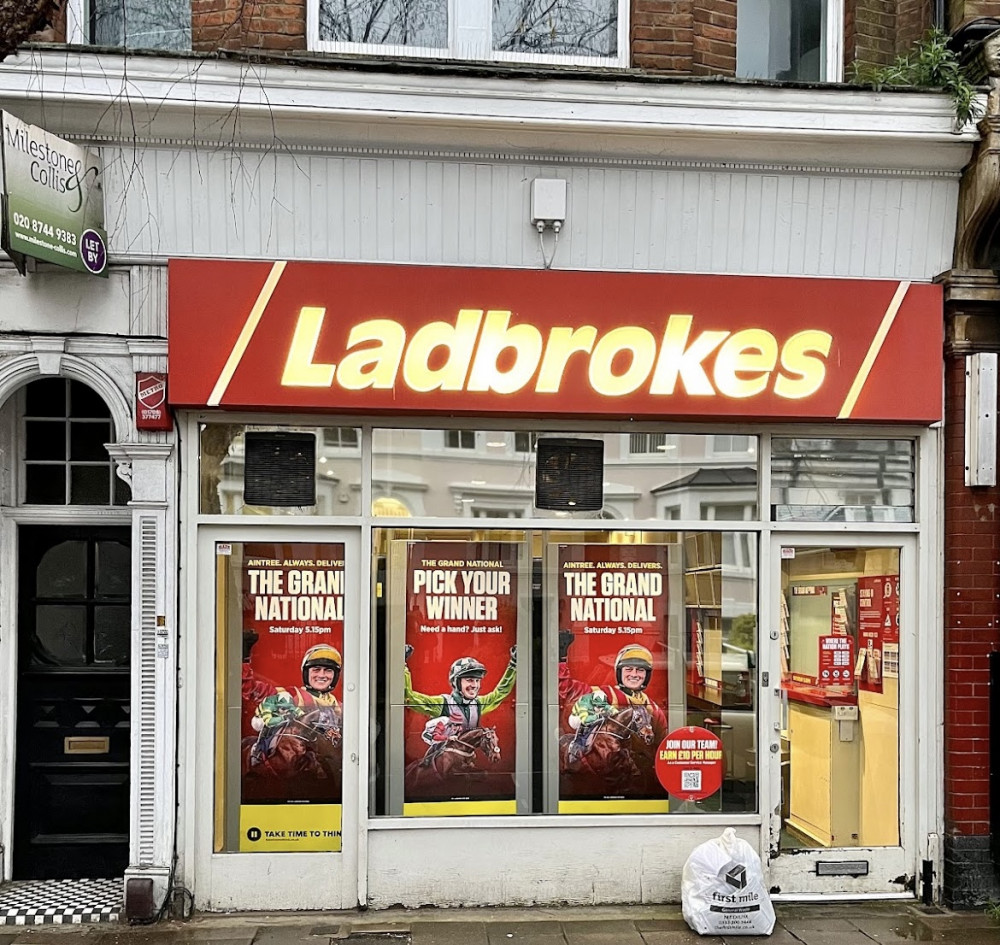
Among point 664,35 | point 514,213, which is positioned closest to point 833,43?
point 664,35

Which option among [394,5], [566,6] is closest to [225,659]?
[394,5]

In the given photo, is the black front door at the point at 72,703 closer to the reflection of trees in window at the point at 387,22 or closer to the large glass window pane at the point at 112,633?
the large glass window pane at the point at 112,633

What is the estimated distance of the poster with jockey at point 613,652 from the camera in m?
6.90

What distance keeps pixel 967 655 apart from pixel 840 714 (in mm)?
890

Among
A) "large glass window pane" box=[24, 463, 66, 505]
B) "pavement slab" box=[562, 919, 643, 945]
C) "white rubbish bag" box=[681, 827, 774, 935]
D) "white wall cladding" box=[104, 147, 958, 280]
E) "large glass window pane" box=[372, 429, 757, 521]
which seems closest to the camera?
"pavement slab" box=[562, 919, 643, 945]

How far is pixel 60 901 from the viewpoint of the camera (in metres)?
6.52

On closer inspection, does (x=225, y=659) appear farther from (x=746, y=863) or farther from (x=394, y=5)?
(x=394, y=5)

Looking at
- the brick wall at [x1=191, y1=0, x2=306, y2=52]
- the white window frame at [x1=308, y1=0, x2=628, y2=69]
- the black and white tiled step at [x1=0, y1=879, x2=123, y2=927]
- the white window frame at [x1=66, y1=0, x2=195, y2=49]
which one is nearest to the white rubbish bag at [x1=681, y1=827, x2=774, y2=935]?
the black and white tiled step at [x1=0, y1=879, x2=123, y2=927]

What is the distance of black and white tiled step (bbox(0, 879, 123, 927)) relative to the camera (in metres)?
6.30

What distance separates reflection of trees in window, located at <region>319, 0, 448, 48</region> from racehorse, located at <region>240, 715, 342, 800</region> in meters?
4.42

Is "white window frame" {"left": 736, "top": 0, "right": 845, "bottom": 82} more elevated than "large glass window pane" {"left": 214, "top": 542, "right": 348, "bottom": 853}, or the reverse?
"white window frame" {"left": 736, "top": 0, "right": 845, "bottom": 82}

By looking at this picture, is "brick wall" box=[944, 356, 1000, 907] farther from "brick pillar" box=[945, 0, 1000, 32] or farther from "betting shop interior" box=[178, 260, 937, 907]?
"brick pillar" box=[945, 0, 1000, 32]

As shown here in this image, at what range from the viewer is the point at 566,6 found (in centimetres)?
707

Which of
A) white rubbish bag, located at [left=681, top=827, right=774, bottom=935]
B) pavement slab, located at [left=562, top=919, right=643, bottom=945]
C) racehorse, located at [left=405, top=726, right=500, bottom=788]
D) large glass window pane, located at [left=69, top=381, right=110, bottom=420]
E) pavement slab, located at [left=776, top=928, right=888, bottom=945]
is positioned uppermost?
large glass window pane, located at [left=69, top=381, right=110, bottom=420]
